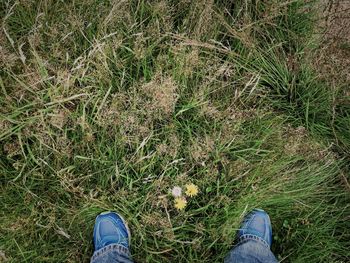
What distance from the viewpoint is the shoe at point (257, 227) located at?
1897 mm

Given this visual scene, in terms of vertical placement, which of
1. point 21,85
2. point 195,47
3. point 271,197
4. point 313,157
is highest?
point 195,47

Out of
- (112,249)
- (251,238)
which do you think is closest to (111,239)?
(112,249)

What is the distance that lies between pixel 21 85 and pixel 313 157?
1.33 metres

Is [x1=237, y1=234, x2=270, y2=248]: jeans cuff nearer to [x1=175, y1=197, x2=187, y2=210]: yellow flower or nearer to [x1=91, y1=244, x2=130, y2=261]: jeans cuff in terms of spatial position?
[x1=175, y1=197, x2=187, y2=210]: yellow flower

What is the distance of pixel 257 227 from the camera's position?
6.23ft

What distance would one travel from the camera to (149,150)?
1.88 metres

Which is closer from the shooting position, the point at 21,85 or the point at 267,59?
the point at 21,85

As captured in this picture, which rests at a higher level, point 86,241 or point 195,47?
point 195,47

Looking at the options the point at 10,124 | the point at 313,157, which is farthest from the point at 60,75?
the point at 313,157

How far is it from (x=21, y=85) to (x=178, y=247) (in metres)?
0.98

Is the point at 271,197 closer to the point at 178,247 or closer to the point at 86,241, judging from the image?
the point at 178,247

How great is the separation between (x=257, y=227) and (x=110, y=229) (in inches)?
25.8

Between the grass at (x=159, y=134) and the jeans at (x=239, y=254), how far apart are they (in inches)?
1.8

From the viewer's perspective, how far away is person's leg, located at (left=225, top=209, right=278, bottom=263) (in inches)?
72.9
